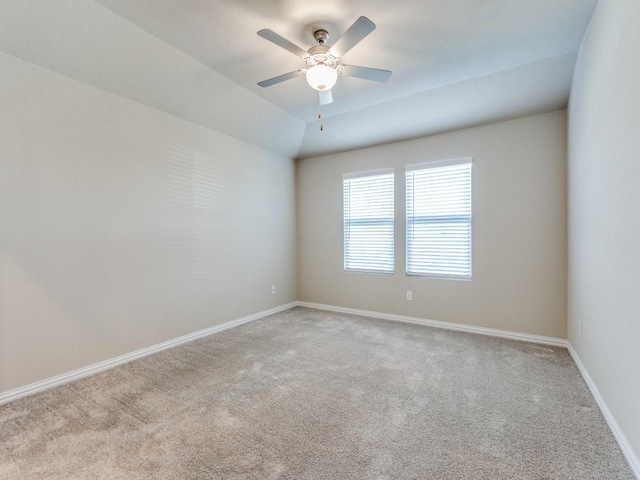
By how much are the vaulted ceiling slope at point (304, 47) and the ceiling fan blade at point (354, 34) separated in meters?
0.30

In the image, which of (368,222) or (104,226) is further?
(368,222)

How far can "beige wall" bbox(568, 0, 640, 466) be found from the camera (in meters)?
1.54

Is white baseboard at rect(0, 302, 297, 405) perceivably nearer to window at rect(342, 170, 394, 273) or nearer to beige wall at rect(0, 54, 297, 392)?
beige wall at rect(0, 54, 297, 392)

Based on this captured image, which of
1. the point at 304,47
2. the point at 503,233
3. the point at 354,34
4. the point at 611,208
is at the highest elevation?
the point at 304,47

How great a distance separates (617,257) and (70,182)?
3.96m

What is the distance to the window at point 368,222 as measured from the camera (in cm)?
438

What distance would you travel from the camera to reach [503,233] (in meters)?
3.55

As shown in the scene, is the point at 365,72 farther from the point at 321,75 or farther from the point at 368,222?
the point at 368,222

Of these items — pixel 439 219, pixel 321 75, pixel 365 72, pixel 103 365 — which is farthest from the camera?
pixel 439 219

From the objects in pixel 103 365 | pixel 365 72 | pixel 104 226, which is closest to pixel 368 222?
pixel 365 72

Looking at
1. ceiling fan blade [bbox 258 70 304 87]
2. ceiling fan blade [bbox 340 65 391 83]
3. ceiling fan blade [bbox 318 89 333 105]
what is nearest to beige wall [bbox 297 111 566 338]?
ceiling fan blade [bbox 318 89 333 105]

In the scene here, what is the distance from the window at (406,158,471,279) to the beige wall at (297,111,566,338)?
0.10 m

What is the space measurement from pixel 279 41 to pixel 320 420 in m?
2.49

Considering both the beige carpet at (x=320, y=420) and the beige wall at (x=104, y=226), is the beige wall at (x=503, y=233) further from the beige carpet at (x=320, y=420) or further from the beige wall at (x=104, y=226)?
the beige wall at (x=104, y=226)
